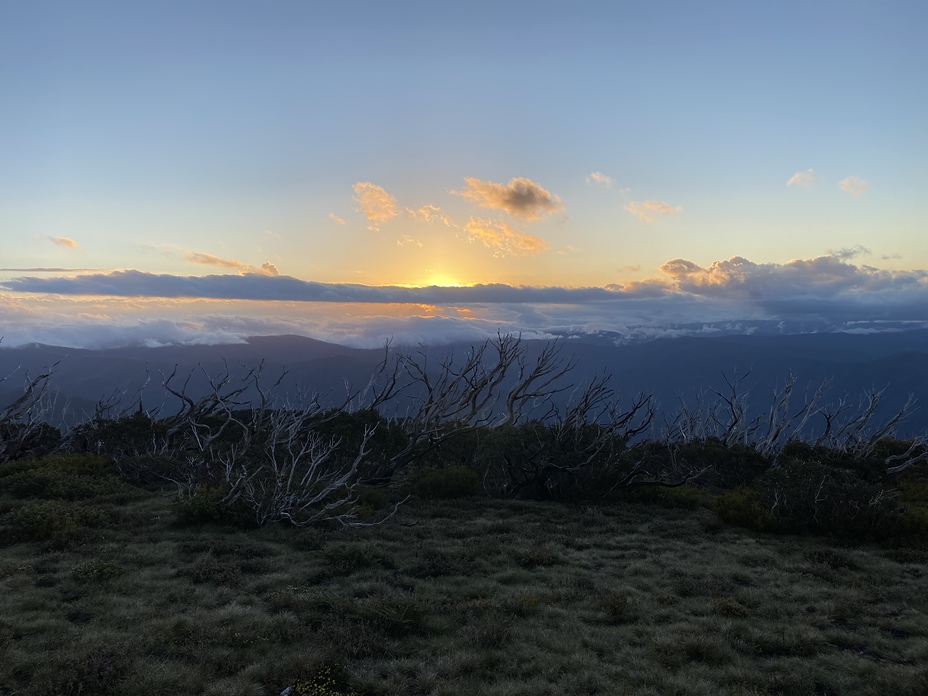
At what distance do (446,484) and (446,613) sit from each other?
1083 cm

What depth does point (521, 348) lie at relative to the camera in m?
26.9

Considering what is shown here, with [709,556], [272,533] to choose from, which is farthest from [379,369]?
[709,556]

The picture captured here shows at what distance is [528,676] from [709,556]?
23.6 ft

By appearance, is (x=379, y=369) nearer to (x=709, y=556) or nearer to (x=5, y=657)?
(x=709, y=556)

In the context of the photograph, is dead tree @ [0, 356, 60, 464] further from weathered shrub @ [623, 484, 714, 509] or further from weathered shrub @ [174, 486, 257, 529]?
weathered shrub @ [623, 484, 714, 509]

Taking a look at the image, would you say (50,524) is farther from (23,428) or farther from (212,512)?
(23,428)

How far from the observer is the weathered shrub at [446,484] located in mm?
19047

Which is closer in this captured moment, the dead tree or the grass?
the grass

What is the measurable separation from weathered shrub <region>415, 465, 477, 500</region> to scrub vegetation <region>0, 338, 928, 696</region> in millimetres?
89

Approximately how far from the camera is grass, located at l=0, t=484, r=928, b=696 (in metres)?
6.25

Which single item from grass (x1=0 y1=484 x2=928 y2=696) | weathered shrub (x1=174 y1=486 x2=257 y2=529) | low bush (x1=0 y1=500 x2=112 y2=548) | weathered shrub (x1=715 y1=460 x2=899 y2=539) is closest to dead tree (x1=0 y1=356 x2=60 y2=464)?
grass (x1=0 y1=484 x2=928 y2=696)

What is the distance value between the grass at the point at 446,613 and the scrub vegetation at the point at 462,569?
4 centimetres

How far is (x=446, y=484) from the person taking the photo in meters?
19.2

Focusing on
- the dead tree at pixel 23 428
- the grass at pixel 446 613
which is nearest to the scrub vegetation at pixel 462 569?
the grass at pixel 446 613
